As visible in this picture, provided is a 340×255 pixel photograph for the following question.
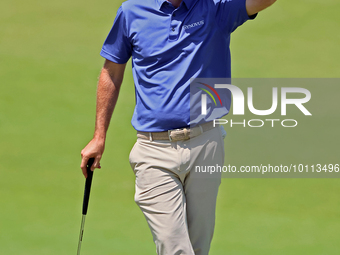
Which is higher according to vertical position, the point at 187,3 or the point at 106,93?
the point at 187,3

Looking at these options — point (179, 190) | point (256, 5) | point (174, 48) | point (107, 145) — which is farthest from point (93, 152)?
point (107, 145)

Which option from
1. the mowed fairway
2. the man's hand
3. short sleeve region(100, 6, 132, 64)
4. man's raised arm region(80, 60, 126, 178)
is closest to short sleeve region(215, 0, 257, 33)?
short sleeve region(100, 6, 132, 64)

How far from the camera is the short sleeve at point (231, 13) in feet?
8.71

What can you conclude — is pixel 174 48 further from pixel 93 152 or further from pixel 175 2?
pixel 93 152

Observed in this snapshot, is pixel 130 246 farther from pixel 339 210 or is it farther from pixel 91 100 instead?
→ pixel 91 100

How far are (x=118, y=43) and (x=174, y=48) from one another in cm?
35

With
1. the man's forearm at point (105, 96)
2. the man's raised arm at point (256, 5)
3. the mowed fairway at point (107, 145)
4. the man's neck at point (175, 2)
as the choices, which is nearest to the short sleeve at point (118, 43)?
the man's forearm at point (105, 96)

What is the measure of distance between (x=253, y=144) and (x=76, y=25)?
3405mm

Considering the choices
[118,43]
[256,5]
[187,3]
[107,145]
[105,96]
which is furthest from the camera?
[107,145]

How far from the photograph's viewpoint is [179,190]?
9.00 feet

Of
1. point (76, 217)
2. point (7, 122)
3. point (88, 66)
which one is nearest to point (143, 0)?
point (76, 217)

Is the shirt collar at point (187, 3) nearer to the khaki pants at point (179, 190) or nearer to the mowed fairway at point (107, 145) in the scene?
the khaki pants at point (179, 190)

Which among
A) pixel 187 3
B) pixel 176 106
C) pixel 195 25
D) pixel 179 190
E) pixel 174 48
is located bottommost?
pixel 179 190

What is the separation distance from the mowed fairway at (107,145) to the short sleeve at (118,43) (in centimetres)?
194
